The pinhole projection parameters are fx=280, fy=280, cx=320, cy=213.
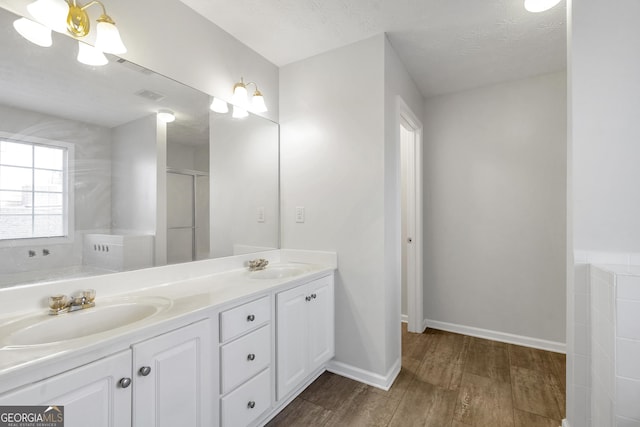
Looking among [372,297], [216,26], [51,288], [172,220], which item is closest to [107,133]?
[172,220]

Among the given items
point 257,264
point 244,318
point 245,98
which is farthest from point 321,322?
point 245,98

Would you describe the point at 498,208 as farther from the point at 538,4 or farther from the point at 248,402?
the point at 248,402

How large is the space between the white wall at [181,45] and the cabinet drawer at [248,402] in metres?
1.73

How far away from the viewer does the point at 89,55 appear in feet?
4.24

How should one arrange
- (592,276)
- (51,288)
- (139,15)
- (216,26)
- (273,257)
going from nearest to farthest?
1. (51,288)
2. (592,276)
3. (139,15)
4. (216,26)
5. (273,257)

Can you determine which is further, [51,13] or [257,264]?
[257,264]

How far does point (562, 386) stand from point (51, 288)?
3.04 m

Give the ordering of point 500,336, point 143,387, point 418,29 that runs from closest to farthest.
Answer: point 143,387, point 418,29, point 500,336

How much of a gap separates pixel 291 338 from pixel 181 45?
1863 millimetres

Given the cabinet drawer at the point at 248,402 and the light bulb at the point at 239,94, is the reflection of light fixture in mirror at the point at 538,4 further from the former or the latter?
the cabinet drawer at the point at 248,402

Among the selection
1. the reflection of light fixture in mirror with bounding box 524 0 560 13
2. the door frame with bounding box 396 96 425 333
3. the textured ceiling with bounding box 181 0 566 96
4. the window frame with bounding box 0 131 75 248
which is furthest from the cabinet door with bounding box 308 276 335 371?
the reflection of light fixture in mirror with bounding box 524 0 560 13

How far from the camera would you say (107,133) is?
54.6 inches

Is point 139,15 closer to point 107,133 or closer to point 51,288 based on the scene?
point 107,133

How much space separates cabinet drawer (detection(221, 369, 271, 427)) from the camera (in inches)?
51.1
